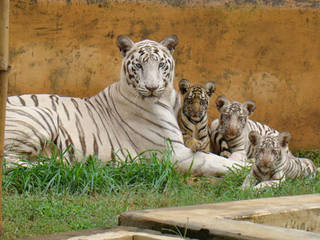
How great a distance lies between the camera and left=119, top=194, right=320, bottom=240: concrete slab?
2.80m

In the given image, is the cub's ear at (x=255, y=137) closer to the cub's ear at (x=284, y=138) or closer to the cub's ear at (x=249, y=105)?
the cub's ear at (x=284, y=138)

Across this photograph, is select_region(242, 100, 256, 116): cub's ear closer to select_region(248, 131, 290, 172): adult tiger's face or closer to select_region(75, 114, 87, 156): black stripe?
select_region(248, 131, 290, 172): adult tiger's face

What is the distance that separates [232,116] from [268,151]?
1.44m

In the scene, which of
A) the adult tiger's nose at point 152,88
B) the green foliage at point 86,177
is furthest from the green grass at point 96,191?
the adult tiger's nose at point 152,88

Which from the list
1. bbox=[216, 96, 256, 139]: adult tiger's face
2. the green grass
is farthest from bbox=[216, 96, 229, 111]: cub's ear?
the green grass

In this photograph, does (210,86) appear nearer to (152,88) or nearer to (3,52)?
(152,88)

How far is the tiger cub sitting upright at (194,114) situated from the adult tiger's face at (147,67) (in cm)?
43

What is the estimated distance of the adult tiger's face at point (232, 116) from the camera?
269 inches

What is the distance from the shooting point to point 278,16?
836 cm

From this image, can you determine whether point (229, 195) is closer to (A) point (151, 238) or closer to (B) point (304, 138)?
(A) point (151, 238)

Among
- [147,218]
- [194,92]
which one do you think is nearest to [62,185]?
[147,218]

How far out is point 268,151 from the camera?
5.44 meters

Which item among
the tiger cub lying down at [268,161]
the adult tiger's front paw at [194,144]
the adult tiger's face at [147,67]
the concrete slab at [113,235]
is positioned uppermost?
the adult tiger's face at [147,67]

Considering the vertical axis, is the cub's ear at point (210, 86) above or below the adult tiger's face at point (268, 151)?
above
